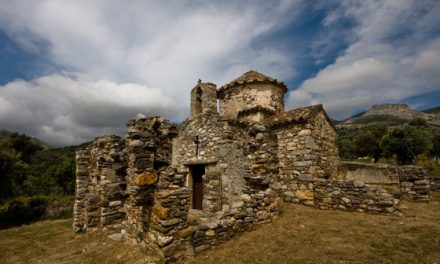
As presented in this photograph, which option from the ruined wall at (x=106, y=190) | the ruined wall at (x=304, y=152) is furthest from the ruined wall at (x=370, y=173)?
the ruined wall at (x=106, y=190)

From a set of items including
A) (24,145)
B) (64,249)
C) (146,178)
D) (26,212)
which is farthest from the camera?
(24,145)

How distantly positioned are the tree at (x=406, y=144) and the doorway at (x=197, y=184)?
31774mm

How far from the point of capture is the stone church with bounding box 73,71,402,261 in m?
5.48

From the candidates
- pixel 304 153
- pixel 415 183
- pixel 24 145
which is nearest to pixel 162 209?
pixel 304 153

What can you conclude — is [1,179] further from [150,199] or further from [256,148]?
[256,148]

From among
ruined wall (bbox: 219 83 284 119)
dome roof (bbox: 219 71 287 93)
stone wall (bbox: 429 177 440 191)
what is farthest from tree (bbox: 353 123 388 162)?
ruined wall (bbox: 219 83 284 119)

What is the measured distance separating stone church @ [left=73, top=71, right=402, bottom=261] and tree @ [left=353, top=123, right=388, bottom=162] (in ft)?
107

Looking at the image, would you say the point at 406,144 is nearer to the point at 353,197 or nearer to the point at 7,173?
the point at 353,197

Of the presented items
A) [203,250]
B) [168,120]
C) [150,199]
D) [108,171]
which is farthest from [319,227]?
[108,171]

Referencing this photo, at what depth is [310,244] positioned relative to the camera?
18.6ft

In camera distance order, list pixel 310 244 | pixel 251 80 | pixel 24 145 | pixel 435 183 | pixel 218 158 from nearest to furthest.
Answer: pixel 310 244 → pixel 218 158 → pixel 435 183 → pixel 251 80 → pixel 24 145

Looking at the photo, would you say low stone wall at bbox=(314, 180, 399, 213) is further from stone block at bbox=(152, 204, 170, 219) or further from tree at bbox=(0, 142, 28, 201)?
tree at bbox=(0, 142, 28, 201)

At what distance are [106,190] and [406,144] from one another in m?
36.8

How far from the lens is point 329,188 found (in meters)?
9.06
